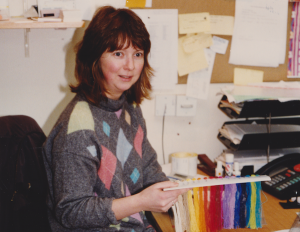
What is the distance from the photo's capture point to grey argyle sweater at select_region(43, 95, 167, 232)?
2.76 feet

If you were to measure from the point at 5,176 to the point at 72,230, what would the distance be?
25 cm

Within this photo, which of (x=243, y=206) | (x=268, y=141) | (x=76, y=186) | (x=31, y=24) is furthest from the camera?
(x=268, y=141)

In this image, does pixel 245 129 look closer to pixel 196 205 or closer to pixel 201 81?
pixel 201 81

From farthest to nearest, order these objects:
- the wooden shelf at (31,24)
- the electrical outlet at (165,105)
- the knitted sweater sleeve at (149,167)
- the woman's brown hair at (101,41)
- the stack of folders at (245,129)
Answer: the electrical outlet at (165,105), the stack of folders at (245,129), the knitted sweater sleeve at (149,167), the wooden shelf at (31,24), the woman's brown hair at (101,41)

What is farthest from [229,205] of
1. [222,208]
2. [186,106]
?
[186,106]

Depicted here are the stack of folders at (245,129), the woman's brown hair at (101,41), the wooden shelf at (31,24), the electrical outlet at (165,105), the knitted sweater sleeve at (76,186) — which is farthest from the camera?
the electrical outlet at (165,105)

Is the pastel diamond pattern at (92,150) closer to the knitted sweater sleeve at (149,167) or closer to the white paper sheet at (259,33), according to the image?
the knitted sweater sleeve at (149,167)

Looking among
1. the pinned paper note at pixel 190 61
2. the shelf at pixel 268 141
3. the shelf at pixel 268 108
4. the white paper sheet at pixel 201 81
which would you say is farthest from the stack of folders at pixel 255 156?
the pinned paper note at pixel 190 61

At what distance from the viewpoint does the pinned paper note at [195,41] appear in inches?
54.3

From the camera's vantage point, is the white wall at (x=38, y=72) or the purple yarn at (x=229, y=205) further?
the white wall at (x=38, y=72)

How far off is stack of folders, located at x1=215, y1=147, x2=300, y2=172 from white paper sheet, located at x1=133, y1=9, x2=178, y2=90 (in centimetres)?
41

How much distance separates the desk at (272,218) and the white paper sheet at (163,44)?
594mm

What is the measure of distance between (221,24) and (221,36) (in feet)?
0.17

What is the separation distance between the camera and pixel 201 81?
4.68ft
